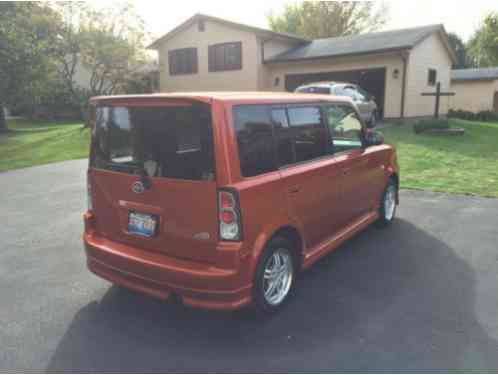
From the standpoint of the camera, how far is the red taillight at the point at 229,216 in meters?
2.97

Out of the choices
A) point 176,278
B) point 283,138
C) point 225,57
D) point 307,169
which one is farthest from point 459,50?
point 176,278

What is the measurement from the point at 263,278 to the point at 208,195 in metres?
0.85

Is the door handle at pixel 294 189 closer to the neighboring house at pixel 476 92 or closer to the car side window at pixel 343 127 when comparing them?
the car side window at pixel 343 127

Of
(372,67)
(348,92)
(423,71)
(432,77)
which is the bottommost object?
(348,92)

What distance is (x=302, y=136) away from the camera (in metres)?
3.82

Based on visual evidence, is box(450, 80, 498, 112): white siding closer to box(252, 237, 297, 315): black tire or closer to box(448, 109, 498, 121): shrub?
box(448, 109, 498, 121): shrub

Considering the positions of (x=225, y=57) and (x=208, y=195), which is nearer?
(x=208, y=195)

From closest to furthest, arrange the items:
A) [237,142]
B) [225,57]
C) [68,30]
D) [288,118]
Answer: [237,142]
[288,118]
[225,57]
[68,30]

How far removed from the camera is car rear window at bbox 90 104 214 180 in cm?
301

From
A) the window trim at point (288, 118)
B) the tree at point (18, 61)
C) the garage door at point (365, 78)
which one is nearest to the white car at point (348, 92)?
the garage door at point (365, 78)

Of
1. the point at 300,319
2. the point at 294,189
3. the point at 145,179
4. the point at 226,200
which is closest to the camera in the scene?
the point at 226,200

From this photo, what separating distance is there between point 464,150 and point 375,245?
8.62 meters

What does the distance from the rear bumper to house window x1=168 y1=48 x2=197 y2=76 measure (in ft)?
73.1

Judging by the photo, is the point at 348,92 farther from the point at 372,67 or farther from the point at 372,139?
the point at 372,139
